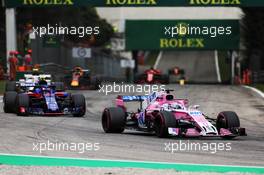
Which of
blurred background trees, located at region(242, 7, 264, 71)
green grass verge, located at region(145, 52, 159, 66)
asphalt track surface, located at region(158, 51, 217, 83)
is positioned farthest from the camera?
green grass verge, located at region(145, 52, 159, 66)

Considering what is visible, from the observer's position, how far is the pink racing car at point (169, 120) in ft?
43.1

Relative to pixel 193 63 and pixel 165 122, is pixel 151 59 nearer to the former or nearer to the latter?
pixel 193 63

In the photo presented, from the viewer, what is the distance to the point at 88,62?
4762 cm

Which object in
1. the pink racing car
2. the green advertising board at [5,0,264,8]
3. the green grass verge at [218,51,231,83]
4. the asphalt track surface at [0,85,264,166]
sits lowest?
the green grass verge at [218,51,231,83]

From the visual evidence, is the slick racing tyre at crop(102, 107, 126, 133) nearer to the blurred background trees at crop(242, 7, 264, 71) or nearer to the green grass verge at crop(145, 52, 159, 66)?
the blurred background trees at crop(242, 7, 264, 71)

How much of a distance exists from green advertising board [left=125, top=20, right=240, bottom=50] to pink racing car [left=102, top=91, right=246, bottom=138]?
3706cm

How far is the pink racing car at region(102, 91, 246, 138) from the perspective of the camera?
13.1 meters

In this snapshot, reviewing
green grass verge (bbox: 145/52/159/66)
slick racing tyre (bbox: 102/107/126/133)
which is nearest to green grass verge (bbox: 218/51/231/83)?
green grass verge (bbox: 145/52/159/66)

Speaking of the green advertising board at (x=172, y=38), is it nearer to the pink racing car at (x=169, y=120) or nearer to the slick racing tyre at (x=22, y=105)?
the slick racing tyre at (x=22, y=105)

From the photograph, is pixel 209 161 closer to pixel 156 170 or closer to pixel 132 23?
pixel 156 170

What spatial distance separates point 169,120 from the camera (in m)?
13.1

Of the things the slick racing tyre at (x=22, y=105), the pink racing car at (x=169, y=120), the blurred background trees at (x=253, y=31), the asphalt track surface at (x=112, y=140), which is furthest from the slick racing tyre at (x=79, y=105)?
the blurred background trees at (x=253, y=31)

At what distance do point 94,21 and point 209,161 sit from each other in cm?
5807

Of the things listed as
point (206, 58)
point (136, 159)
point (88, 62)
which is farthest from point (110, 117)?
point (206, 58)
